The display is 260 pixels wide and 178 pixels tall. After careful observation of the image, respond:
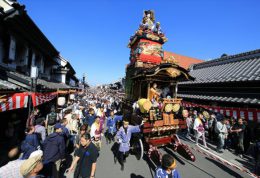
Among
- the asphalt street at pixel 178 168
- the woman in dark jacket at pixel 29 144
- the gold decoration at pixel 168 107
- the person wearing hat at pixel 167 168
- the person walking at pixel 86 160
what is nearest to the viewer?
the person wearing hat at pixel 167 168

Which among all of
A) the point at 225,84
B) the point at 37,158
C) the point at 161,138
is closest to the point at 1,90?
the point at 37,158

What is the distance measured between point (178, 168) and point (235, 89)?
27.4 ft

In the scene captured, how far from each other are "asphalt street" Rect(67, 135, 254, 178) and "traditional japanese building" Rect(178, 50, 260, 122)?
345 cm

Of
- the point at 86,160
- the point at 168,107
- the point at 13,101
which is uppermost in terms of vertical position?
the point at 13,101

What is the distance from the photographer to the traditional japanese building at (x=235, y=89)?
29.4 feet

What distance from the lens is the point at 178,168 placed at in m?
5.89

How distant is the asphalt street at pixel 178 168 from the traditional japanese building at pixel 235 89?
3452 mm

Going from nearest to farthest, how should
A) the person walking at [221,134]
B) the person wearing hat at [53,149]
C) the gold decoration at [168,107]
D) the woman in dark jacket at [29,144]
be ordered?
1. the person wearing hat at [53,149]
2. the woman in dark jacket at [29,144]
3. the gold decoration at [168,107]
4. the person walking at [221,134]

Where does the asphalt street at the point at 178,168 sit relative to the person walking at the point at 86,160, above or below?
below

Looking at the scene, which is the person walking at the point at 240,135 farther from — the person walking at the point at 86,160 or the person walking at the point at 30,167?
the person walking at the point at 30,167

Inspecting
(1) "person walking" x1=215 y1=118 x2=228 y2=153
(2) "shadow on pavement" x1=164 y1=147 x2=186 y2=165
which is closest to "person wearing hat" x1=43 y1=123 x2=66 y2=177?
(2) "shadow on pavement" x1=164 y1=147 x2=186 y2=165

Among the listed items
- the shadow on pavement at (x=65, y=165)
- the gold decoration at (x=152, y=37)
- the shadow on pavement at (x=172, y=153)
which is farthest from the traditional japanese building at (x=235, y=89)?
the shadow on pavement at (x=65, y=165)

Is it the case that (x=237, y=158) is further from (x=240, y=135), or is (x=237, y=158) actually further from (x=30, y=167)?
(x=30, y=167)

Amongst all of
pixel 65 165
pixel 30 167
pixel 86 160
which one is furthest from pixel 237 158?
pixel 30 167
